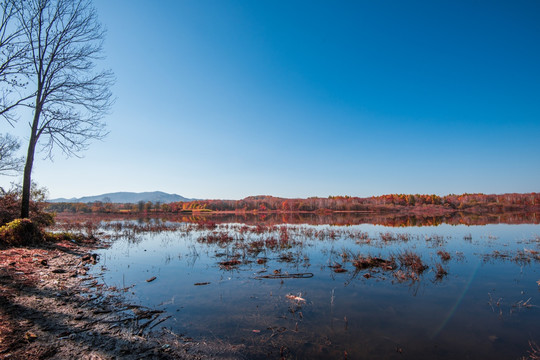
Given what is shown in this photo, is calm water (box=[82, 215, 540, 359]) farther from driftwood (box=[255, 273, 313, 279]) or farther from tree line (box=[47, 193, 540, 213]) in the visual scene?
tree line (box=[47, 193, 540, 213])

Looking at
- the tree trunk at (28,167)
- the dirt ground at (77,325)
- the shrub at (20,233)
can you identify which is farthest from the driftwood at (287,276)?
the tree trunk at (28,167)

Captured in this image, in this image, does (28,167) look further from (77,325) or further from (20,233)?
(77,325)

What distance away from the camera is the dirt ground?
14.3ft

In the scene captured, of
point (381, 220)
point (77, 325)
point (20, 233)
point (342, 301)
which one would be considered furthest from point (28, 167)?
point (381, 220)

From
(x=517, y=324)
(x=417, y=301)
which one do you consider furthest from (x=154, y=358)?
(x=517, y=324)

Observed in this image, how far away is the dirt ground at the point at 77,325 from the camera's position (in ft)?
14.3

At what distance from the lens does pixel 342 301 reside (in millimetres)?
7582

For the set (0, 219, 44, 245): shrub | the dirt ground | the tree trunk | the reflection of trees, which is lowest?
the reflection of trees

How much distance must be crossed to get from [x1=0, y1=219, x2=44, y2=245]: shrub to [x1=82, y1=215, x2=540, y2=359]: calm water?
3.24 m

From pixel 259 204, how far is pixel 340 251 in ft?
430

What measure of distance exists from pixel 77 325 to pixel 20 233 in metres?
10.2

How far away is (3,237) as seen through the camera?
11.2 metres

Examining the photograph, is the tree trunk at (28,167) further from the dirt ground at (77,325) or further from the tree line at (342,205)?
the tree line at (342,205)

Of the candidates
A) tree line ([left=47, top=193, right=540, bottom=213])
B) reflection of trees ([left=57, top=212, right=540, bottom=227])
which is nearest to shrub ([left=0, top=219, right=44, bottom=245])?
reflection of trees ([left=57, top=212, right=540, bottom=227])
